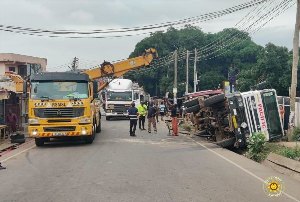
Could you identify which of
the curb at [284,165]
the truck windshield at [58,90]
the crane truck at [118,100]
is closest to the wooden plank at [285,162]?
the curb at [284,165]

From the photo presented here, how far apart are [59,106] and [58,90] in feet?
2.55

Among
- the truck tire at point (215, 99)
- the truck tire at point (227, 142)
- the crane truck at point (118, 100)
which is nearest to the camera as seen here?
the truck tire at point (227, 142)

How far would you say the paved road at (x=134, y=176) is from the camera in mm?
7023

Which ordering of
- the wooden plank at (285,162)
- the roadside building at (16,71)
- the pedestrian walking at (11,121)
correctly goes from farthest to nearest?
the roadside building at (16,71) < the pedestrian walking at (11,121) < the wooden plank at (285,162)

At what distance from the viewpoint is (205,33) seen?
65375mm

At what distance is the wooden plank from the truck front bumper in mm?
6901

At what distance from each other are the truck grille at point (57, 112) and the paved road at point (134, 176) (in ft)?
4.44

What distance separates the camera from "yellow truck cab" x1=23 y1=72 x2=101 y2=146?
14.3 meters

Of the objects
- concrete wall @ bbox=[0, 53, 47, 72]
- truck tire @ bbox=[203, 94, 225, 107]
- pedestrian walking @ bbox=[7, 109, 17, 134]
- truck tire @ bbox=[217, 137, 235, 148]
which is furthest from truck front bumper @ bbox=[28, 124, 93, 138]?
concrete wall @ bbox=[0, 53, 47, 72]

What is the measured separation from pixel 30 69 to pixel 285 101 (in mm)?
25272

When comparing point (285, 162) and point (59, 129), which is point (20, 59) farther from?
point (285, 162)
